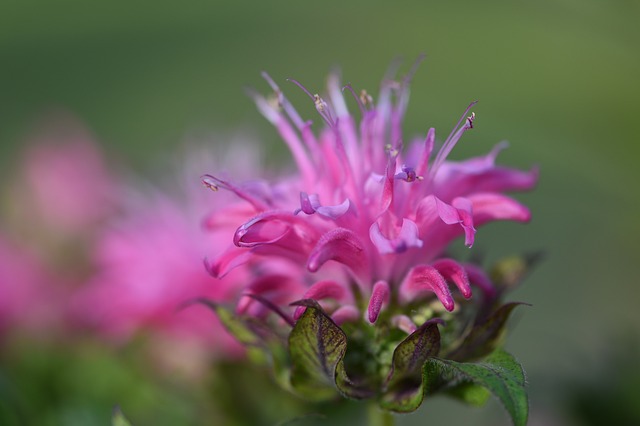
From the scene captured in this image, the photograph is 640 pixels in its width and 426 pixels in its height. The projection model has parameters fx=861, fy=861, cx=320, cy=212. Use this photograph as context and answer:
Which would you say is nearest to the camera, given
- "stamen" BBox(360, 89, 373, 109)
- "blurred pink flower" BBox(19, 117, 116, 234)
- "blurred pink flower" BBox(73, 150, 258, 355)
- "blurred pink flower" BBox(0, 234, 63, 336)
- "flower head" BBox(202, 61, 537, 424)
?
"flower head" BBox(202, 61, 537, 424)

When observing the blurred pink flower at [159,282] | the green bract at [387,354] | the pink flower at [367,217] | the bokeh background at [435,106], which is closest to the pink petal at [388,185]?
the pink flower at [367,217]

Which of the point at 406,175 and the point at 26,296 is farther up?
the point at 406,175

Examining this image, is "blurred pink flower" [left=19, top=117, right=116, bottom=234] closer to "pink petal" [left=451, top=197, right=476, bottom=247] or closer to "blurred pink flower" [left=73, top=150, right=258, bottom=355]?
"blurred pink flower" [left=73, top=150, right=258, bottom=355]

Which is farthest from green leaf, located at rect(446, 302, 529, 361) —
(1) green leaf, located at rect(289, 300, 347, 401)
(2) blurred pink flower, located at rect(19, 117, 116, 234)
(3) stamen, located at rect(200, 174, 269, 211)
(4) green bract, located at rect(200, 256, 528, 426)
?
(2) blurred pink flower, located at rect(19, 117, 116, 234)

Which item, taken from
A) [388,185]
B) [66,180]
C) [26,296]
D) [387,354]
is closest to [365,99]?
[388,185]

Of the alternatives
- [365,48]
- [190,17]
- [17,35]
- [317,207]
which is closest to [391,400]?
[317,207]

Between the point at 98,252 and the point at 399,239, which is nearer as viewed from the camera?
the point at 399,239

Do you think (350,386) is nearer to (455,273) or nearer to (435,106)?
(455,273)
